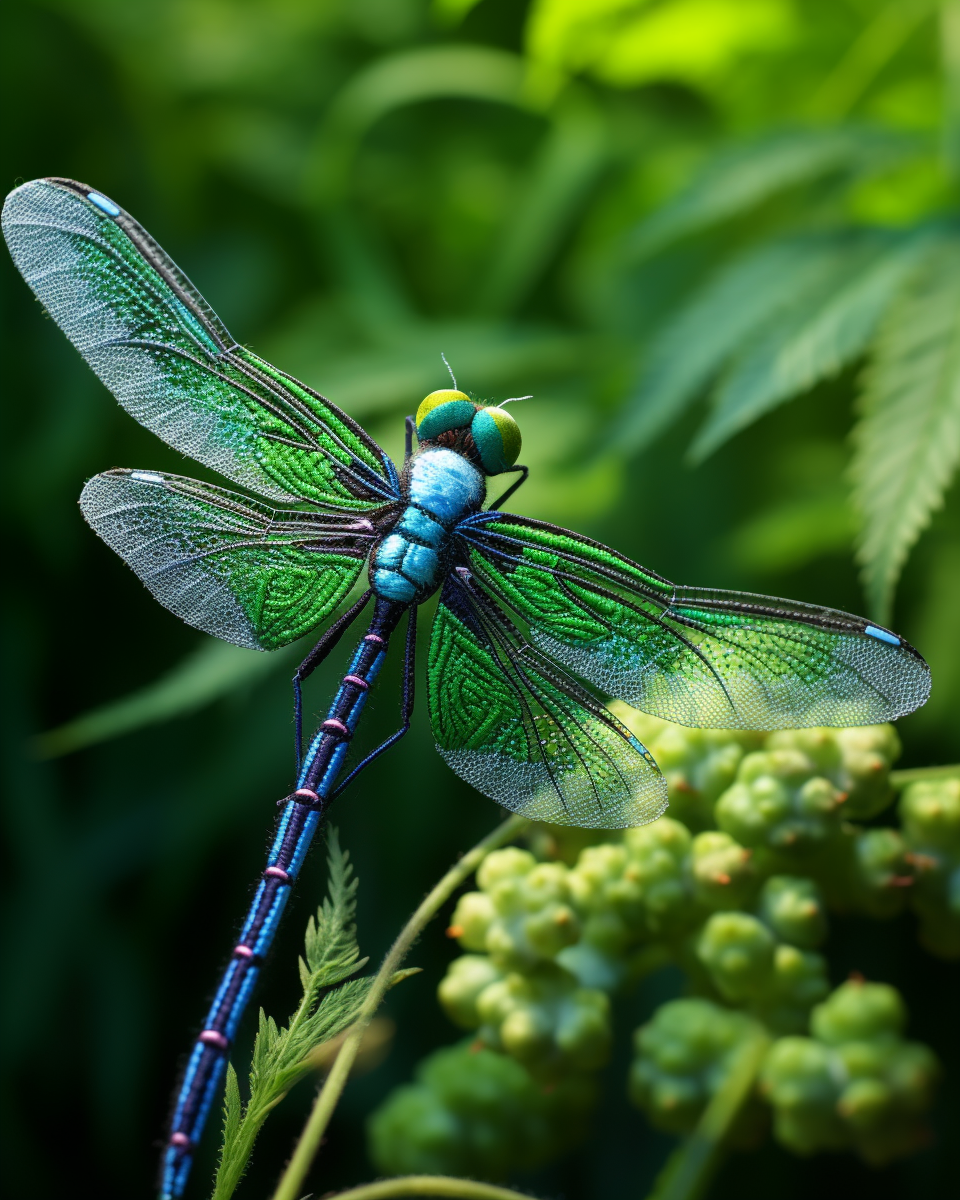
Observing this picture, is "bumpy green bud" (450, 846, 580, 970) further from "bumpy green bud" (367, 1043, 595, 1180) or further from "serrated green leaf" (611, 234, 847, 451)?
"serrated green leaf" (611, 234, 847, 451)

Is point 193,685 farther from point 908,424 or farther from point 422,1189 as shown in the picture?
point 908,424

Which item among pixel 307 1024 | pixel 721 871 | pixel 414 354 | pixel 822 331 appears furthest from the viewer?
pixel 414 354

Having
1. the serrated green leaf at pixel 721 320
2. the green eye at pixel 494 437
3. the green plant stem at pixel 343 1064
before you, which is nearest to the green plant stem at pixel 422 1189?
the green plant stem at pixel 343 1064

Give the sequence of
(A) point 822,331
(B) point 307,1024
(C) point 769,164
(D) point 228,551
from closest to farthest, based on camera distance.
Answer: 1. (B) point 307,1024
2. (D) point 228,551
3. (A) point 822,331
4. (C) point 769,164

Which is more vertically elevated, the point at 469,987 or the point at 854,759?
the point at 854,759

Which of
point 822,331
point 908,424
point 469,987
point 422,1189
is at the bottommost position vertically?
point 422,1189

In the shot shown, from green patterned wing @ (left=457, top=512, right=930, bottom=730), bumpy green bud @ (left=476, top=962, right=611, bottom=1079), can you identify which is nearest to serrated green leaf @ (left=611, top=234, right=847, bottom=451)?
green patterned wing @ (left=457, top=512, right=930, bottom=730)

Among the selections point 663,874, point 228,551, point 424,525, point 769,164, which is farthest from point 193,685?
point 769,164
